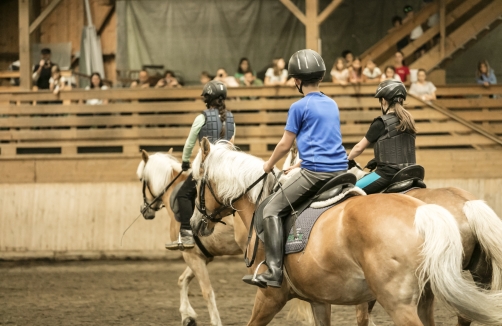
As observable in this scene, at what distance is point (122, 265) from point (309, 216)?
353 inches

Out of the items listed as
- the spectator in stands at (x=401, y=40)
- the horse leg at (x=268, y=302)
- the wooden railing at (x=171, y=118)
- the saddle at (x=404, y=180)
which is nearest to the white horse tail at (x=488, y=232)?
the horse leg at (x=268, y=302)

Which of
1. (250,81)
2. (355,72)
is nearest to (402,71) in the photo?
(355,72)

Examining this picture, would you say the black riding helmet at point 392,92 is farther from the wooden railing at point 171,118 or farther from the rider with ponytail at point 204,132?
the wooden railing at point 171,118

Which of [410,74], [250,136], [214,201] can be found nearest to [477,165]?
[410,74]

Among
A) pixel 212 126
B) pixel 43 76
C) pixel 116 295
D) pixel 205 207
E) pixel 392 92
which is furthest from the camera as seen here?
pixel 43 76

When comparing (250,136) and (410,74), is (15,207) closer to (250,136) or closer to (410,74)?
(250,136)

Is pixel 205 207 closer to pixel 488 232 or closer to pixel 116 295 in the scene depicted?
pixel 488 232

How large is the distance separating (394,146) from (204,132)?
2.30 m

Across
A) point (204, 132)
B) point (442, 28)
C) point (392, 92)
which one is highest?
point (442, 28)

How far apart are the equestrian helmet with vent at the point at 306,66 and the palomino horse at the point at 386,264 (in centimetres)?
100

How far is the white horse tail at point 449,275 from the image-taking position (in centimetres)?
457

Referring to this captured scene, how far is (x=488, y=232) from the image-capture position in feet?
16.8

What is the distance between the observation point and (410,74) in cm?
1512

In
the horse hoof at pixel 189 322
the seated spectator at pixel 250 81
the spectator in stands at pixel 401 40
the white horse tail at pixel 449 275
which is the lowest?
the horse hoof at pixel 189 322
